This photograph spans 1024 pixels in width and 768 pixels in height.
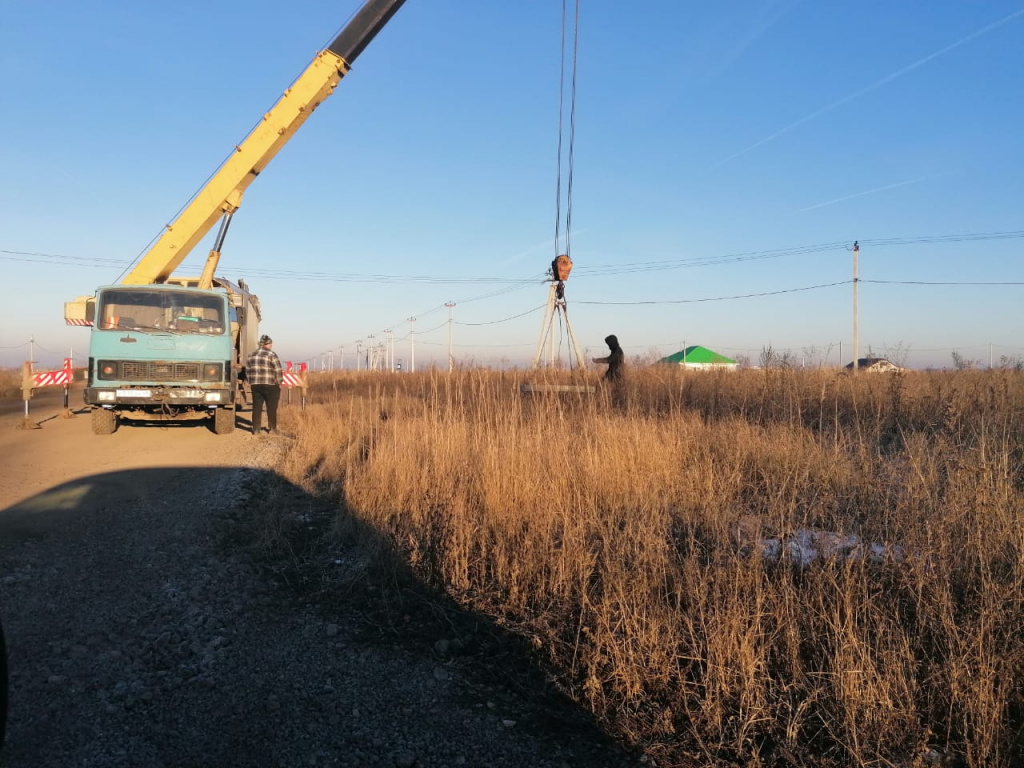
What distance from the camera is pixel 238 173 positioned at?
13.7m

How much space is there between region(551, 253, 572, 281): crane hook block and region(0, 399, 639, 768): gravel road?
675cm

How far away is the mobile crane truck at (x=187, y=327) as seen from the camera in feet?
37.0

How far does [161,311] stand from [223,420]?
7.06 feet

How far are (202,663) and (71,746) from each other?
789 millimetres

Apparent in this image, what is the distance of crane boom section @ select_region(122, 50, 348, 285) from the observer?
43.2 feet

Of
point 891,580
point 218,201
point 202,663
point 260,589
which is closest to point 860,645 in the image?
point 891,580

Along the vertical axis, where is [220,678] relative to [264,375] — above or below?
below

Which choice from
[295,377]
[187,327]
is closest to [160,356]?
[187,327]

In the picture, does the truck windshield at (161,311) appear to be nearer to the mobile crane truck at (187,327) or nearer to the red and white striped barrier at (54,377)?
the mobile crane truck at (187,327)

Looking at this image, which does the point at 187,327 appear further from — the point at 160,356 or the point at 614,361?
the point at 614,361

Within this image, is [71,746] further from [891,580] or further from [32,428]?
[32,428]

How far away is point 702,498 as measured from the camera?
5.56 m

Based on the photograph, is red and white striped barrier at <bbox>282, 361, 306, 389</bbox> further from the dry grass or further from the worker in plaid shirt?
the dry grass

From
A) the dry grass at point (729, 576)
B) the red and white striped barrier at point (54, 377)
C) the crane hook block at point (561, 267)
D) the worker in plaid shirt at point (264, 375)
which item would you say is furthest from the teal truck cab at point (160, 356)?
the crane hook block at point (561, 267)
